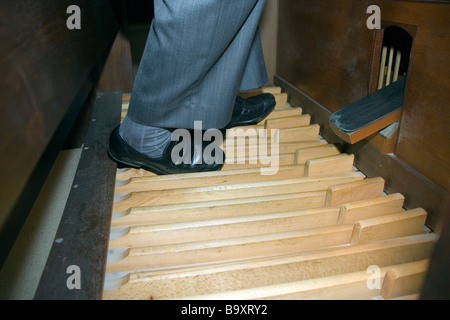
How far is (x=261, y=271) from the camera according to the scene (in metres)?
0.68

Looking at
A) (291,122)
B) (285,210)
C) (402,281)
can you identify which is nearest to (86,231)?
(285,210)

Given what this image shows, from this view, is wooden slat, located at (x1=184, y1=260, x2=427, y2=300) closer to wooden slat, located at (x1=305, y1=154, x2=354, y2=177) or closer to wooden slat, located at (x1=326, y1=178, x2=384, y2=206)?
wooden slat, located at (x1=326, y1=178, x2=384, y2=206)

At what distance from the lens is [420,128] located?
2.82 feet

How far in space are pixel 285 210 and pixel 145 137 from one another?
1.35 ft

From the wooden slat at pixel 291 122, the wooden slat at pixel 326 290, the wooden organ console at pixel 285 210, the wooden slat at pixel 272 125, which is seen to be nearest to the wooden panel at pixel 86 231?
the wooden organ console at pixel 285 210

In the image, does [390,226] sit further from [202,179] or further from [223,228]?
[202,179]

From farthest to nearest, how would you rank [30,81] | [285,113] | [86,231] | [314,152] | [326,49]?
1. [285,113]
2. [326,49]
3. [314,152]
4. [86,231]
5. [30,81]

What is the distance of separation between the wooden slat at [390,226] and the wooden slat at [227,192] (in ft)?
0.65

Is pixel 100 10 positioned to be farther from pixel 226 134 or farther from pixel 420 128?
pixel 420 128

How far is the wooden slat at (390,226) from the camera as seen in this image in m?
0.76

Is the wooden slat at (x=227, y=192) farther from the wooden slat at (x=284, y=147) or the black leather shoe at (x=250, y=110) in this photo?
the black leather shoe at (x=250, y=110)

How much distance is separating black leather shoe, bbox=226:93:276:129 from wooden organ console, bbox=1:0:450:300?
98 mm

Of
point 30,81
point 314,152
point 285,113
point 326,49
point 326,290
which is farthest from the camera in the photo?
point 285,113

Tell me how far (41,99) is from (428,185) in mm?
791
